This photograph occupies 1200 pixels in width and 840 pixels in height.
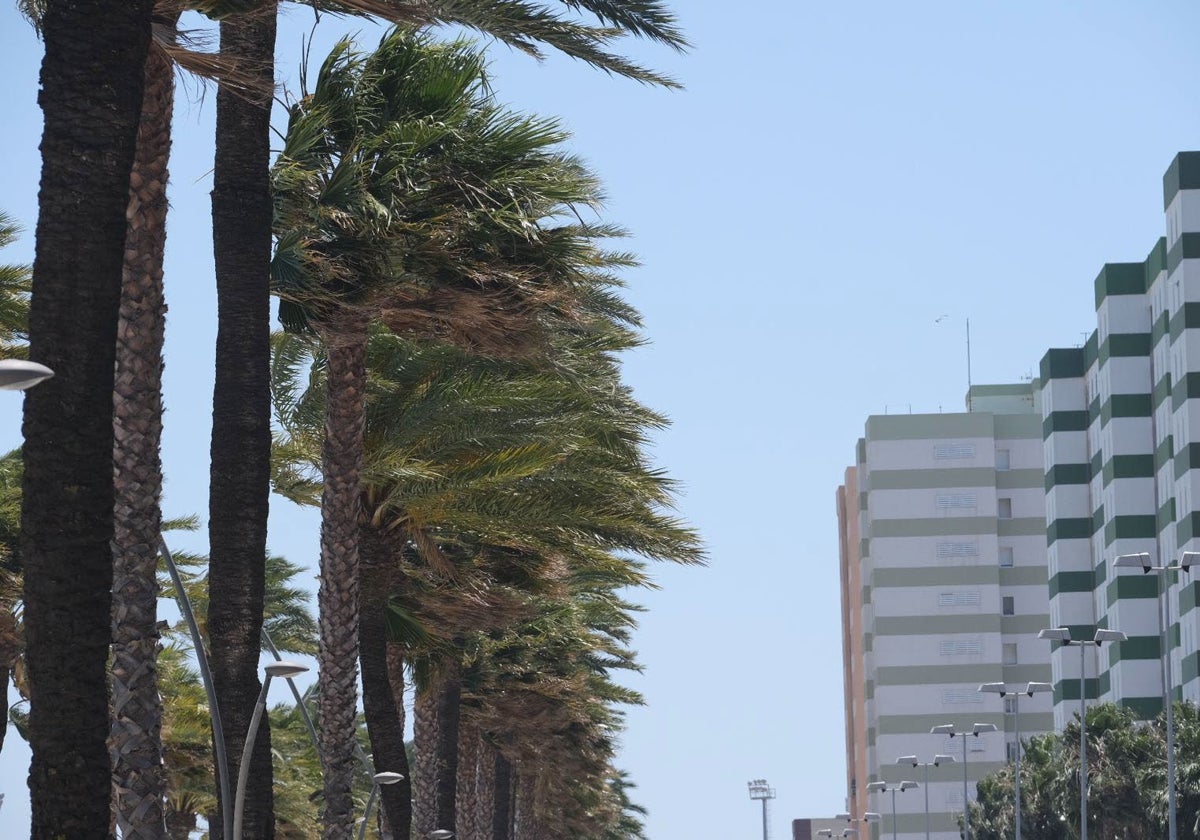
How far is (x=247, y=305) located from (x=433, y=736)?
64.7ft

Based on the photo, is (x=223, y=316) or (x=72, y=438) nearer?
(x=72, y=438)

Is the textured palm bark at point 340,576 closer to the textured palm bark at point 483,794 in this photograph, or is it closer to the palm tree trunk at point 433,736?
the palm tree trunk at point 433,736

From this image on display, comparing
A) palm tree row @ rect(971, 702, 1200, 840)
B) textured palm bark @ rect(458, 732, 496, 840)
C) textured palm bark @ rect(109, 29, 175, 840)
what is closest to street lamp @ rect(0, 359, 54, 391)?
textured palm bark @ rect(109, 29, 175, 840)

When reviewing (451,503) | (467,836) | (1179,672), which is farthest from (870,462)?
(451,503)

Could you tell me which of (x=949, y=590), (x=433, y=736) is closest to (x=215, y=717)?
(x=433, y=736)

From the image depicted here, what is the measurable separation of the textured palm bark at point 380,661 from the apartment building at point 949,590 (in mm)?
A: 104505

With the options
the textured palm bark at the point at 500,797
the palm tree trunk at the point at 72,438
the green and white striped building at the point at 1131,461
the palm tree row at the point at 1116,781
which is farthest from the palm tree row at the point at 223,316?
the green and white striped building at the point at 1131,461

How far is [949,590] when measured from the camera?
132375mm

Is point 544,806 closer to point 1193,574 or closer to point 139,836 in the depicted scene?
point 1193,574

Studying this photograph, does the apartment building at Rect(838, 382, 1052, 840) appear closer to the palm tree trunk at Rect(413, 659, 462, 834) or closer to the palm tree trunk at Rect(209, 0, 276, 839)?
the palm tree trunk at Rect(413, 659, 462, 834)

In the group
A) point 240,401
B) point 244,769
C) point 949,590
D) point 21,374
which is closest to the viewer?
point 21,374

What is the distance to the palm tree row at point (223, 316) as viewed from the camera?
33.1ft

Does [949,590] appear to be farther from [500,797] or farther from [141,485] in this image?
[141,485]

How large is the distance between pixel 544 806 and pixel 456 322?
6079cm
